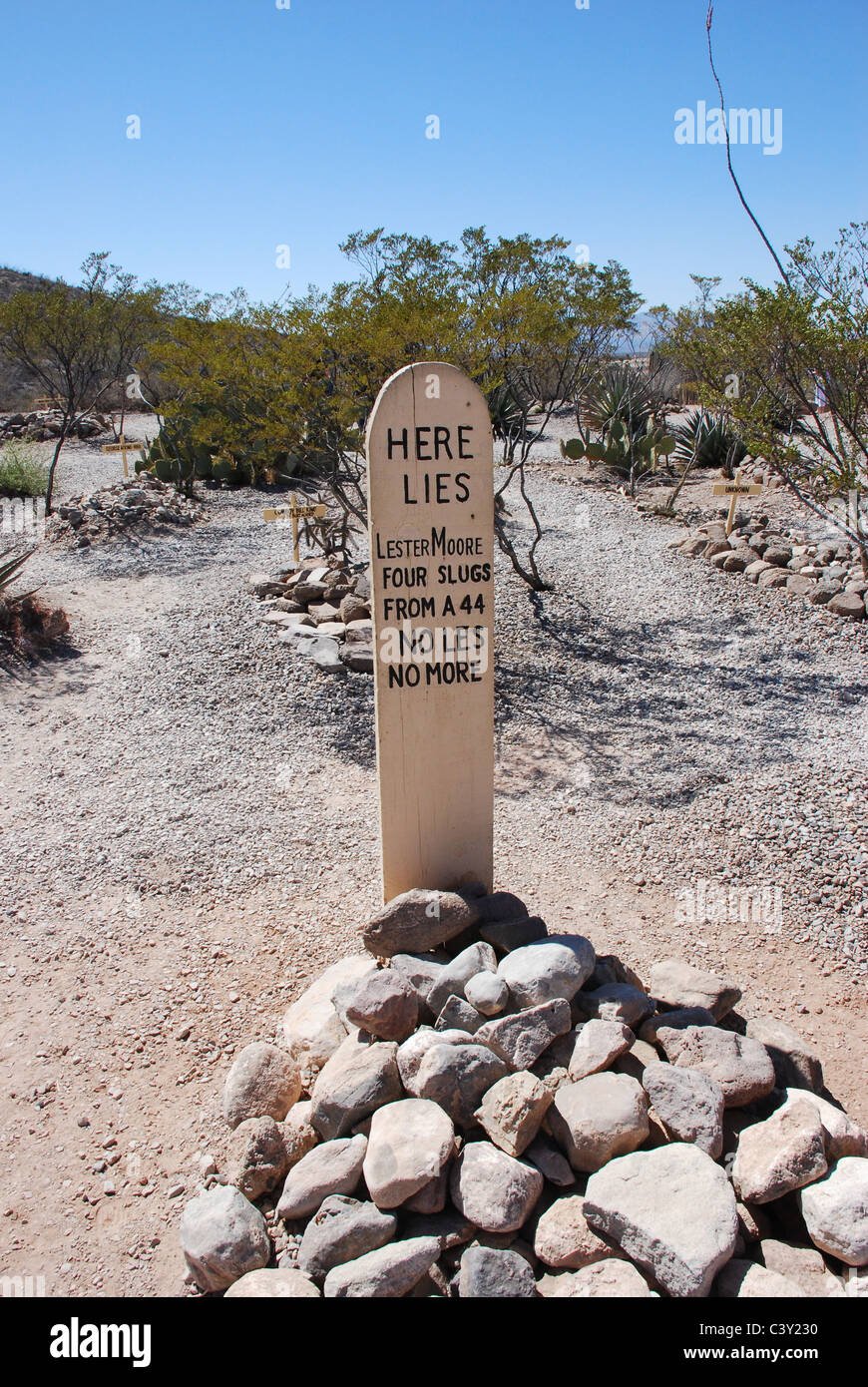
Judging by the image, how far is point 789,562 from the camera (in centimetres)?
918

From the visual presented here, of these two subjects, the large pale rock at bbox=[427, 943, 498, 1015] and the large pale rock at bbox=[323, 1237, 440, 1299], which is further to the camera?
the large pale rock at bbox=[427, 943, 498, 1015]

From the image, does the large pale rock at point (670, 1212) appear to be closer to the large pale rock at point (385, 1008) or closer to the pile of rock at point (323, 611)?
the large pale rock at point (385, 1008)

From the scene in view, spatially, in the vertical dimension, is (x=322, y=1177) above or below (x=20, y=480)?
below

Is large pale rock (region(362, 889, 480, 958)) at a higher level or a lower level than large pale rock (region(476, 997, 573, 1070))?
higher

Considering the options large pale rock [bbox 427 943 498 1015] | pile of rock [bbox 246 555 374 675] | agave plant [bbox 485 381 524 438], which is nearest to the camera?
large pale rock [bbox 427 943 498 1015]

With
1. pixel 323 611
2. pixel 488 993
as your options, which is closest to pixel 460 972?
pixel 488 993

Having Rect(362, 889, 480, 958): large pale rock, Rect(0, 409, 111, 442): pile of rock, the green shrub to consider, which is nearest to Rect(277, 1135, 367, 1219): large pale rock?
Rect(362, 889, 480, 958): large pale rock

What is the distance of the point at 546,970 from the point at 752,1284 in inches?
40.0

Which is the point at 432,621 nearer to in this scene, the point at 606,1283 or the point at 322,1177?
the point at 322,1177

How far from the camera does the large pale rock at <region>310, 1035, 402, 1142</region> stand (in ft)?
8.04

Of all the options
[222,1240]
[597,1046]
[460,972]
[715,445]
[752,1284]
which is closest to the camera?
[752,1284]

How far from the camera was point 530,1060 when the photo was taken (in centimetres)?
251

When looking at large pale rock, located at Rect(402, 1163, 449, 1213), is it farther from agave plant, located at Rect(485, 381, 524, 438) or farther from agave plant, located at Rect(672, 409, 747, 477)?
agave plant, located at Rect(672, 409, 747, 477)

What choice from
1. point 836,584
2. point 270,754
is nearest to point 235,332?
point 270,754
